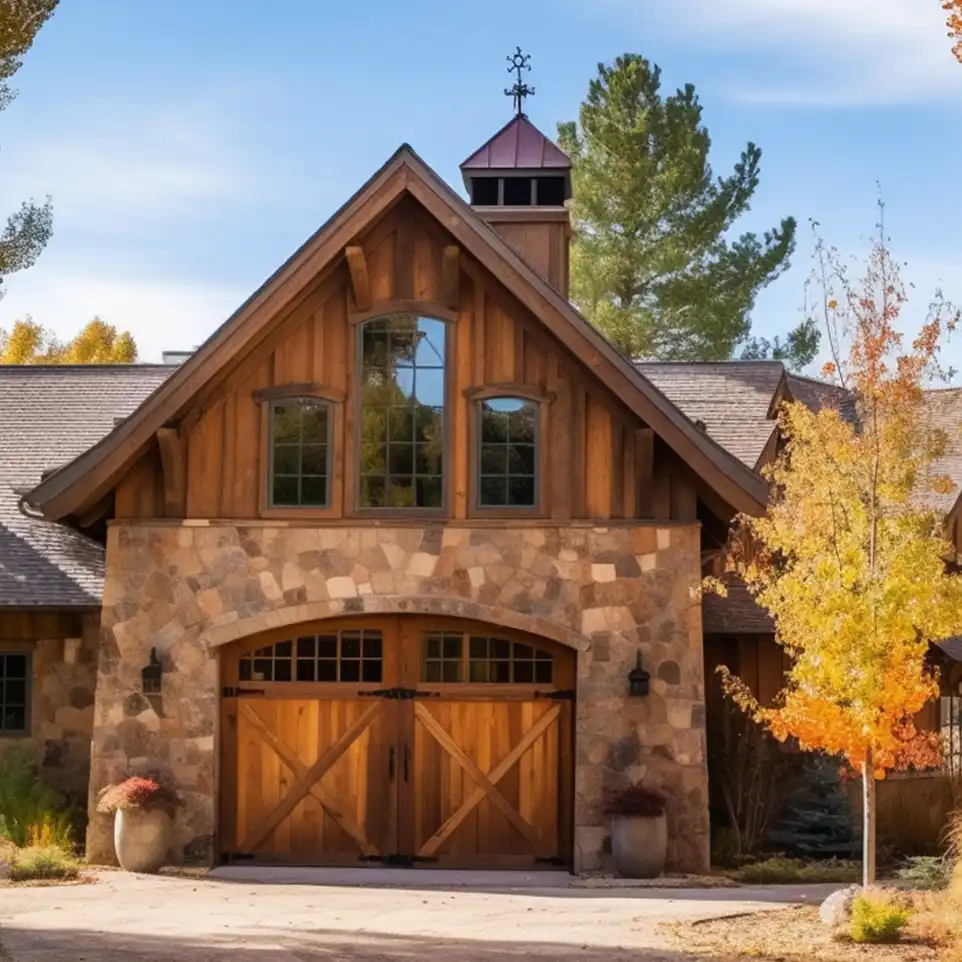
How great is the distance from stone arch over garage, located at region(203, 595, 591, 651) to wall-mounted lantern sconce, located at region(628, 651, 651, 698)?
56 centimetres

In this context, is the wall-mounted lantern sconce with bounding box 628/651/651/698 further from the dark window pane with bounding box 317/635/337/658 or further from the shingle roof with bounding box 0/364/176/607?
the shingle roof with bounding box 0/364/176/607

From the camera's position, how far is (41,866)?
16438 millimetres

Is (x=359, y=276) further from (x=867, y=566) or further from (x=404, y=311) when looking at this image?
(x=867, y=566)

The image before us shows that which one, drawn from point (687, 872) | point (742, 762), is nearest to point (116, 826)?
point (687, 872)

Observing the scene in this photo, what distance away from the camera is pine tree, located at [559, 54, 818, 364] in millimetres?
40969

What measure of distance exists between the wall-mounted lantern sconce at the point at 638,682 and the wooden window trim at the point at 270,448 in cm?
354

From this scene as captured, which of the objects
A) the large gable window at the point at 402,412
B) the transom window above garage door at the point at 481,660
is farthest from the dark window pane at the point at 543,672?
the large gable window at the point at 402,412

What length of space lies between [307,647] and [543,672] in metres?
2.57

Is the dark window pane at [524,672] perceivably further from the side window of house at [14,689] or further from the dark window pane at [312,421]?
the side window of house at [14,689]

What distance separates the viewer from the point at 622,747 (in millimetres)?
17641

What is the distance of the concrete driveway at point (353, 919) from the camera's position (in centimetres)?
1222

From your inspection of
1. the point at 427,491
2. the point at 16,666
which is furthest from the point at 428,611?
the point at 16,666

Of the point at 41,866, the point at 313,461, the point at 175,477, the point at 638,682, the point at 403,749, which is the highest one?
the point at 313,461

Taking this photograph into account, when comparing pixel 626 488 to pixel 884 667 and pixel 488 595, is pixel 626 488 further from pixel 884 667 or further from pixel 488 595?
pixel 884 667
